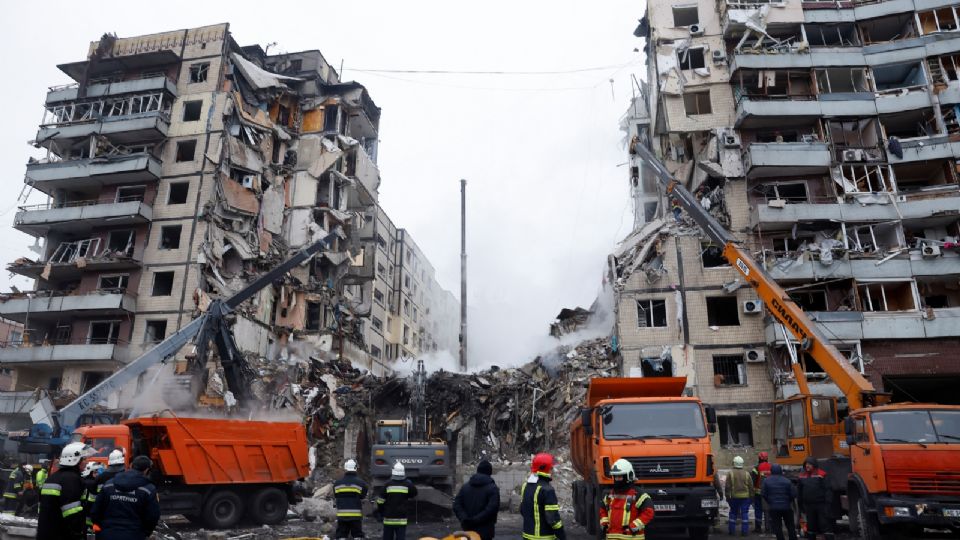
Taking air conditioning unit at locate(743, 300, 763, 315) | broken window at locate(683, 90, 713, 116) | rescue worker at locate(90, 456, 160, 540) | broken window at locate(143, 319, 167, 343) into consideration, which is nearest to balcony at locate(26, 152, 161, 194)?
broken window at locate(143, 319, 167, 343)

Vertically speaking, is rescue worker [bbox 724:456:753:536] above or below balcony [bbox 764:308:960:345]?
below

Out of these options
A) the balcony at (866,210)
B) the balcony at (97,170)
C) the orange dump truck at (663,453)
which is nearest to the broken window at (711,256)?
the balcony at (866,210)

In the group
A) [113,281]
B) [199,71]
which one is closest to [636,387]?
[113,281]

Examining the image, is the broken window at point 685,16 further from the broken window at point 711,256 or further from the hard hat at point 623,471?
the hard hat at point 623,471

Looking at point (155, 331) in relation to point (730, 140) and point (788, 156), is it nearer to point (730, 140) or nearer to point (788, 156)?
point (730, 140)

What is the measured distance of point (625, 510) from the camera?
6.61m

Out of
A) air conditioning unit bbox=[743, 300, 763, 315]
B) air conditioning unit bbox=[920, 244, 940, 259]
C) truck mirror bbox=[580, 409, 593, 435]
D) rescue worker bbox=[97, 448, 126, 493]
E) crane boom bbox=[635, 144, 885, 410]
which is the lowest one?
rescue worker bbox=[97, 448, 126, 493]

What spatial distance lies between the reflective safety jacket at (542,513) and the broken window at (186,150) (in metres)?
34.3

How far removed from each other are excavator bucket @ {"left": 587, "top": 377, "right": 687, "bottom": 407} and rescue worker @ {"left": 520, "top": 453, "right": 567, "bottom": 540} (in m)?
5.90

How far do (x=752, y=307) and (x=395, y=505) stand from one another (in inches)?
893

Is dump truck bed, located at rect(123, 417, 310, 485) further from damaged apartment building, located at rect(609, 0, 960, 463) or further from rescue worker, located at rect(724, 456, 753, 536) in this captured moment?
damaged apartment building, located at rect(609, 0, 960, 463)

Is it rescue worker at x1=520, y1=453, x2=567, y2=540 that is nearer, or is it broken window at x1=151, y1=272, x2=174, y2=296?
rescue worker at x1=520, y1=453, x2=567, y2=540

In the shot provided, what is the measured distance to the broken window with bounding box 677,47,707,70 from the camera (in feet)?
106

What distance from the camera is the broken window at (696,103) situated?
3186 centimetres
